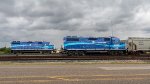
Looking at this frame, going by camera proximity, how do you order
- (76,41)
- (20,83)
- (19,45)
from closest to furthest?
1. (20,83)
2. (76,41)
3. (19,45)

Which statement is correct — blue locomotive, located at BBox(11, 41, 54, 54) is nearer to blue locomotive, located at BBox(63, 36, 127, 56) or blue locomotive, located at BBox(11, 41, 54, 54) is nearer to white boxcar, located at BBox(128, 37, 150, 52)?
blue locomotive, located at BBox(63, 36, 127, 56)

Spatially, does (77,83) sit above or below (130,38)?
below

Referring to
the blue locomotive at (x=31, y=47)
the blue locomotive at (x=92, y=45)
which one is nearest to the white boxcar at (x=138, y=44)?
the blue locomotive at (x=92, y=45)

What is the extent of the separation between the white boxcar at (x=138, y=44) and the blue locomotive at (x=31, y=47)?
17.1 metres

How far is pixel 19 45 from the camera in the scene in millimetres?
61469

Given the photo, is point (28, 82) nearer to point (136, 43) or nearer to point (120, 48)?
point (120, 48)

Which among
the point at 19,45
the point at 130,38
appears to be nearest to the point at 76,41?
the point at 130,38

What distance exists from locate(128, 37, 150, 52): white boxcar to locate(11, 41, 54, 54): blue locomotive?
56.0ft

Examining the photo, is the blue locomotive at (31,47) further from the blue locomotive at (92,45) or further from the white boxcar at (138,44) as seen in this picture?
the white boxcar at (138,44)

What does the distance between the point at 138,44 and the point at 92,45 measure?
885cm

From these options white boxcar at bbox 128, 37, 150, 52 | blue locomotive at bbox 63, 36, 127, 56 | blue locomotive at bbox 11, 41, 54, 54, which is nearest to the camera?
blue locomotive at bbox 63, 36, 127, 56

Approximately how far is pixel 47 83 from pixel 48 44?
50.7 metres

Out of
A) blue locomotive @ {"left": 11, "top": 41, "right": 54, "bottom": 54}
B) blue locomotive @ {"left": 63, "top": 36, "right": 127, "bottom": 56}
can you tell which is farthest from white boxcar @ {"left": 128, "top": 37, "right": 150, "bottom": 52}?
blue locomotive @ {"left": 11, "top": 41, "right": 54, "bottom": 54}

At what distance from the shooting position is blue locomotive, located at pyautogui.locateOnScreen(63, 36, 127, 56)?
50.9 meters
